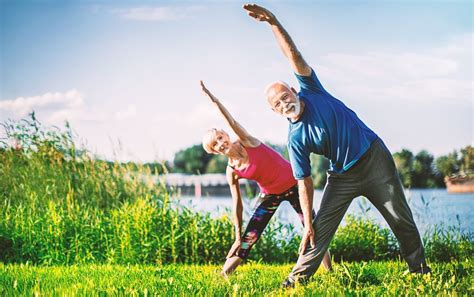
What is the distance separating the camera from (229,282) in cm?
449

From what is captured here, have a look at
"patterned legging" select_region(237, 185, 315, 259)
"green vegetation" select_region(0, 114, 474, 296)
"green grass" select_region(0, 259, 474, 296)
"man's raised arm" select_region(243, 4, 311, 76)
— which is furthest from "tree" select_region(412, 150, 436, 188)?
"man's raised arm" select_region(243, 4, 311, 76)

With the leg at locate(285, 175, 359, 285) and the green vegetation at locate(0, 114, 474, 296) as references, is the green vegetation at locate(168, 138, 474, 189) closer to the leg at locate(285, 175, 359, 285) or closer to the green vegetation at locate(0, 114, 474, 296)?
the green vegetation at locate(0, 114, 474, 296)

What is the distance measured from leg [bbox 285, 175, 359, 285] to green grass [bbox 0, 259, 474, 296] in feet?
0.44

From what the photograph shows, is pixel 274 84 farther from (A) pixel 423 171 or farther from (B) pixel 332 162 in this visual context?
(A) pixel 423 171

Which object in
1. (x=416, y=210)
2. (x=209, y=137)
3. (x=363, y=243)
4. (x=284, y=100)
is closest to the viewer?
(x=284, y=100)

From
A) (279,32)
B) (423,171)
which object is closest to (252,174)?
(279,32)

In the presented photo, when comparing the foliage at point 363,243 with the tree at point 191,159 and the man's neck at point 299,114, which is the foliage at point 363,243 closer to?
the man's neck at point 299,114

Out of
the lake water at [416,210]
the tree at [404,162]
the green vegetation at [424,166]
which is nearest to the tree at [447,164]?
the green vegetation at [424,166]

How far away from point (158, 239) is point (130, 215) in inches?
18.6

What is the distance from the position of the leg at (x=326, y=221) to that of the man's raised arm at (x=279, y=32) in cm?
92

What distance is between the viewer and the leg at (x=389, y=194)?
437 cm

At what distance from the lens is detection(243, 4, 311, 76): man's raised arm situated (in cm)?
401

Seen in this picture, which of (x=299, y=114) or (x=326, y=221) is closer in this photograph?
(x=299, y=114)

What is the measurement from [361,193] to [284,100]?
35.3 inches
